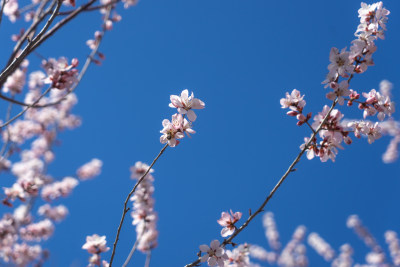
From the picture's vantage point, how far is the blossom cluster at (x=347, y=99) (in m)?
2.01

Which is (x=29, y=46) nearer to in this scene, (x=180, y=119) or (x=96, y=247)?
(x=180, y=119)

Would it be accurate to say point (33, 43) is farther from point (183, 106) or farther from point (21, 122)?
point (21, 122)

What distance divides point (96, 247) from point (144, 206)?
1737 mm

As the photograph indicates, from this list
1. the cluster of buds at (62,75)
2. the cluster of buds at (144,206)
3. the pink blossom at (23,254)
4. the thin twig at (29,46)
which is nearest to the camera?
the thin twig at (29,46)

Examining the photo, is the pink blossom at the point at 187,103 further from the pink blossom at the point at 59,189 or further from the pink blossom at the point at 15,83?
the pink blossom at the point at 59,189

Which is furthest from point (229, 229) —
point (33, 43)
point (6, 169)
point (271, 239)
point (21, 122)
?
point (271, 239)

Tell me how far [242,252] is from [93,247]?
136 cm

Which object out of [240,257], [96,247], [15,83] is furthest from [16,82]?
[240,257]

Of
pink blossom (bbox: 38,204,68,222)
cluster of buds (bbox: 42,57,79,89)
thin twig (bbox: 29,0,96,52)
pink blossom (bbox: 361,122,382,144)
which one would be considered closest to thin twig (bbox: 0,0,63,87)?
thin twig (bbox: 29,0,96,52)

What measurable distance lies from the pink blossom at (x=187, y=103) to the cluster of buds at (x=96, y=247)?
1.43m

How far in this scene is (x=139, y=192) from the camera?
4.63 m

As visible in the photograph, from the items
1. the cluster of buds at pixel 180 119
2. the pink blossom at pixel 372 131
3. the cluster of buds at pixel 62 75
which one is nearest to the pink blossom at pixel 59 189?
the cluster of buds at pixel 62 75

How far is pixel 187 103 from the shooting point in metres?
2.02

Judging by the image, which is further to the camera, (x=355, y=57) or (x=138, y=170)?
(x=138, y=170)
